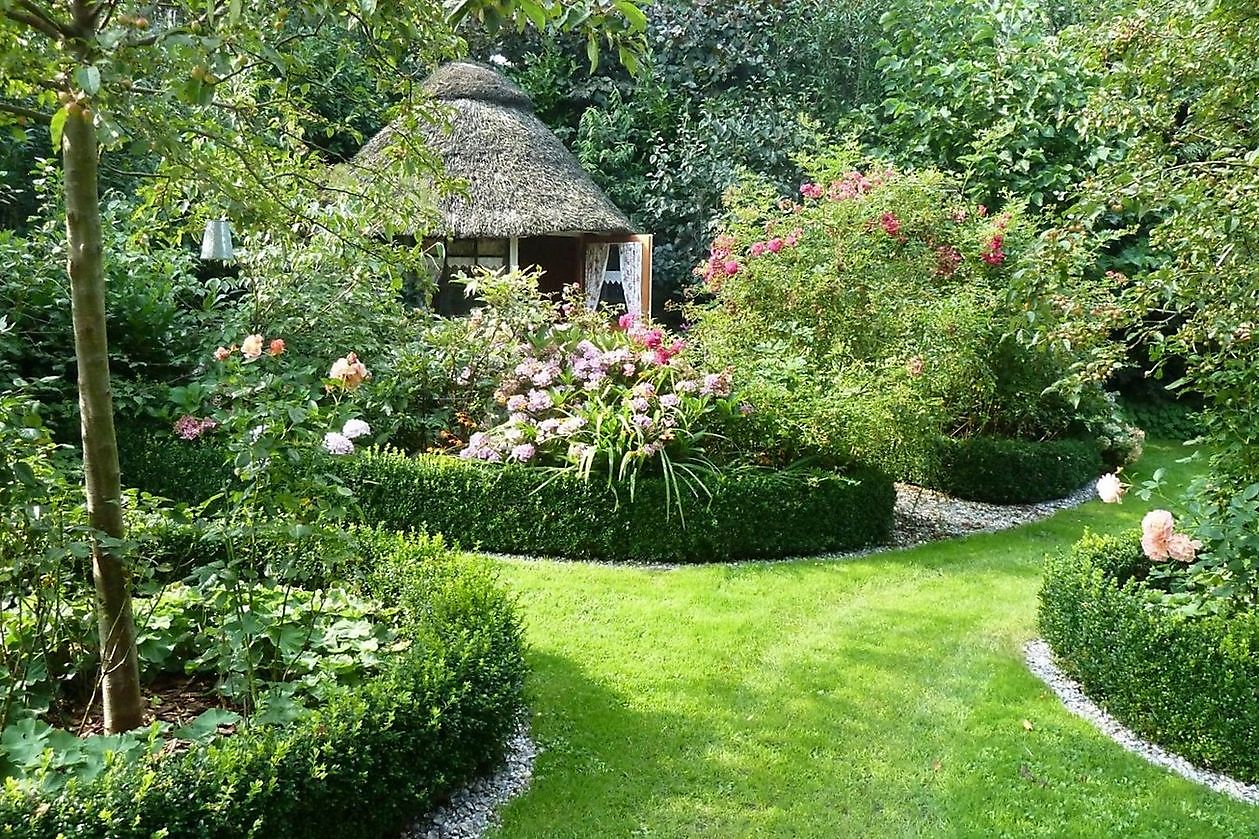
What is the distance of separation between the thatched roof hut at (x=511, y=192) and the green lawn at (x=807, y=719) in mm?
6946

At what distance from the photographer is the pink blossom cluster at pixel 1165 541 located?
13.0 ft

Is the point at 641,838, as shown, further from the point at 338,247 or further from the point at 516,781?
the point at 338,247

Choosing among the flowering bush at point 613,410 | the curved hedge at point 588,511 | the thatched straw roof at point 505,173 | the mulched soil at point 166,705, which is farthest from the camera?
Result: the thatched straw roof at point 505,173

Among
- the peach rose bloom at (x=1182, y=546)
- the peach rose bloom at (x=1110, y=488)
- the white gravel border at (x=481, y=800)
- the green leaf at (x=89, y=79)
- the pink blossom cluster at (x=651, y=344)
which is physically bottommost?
the white gravel border at (x=481, y=800)

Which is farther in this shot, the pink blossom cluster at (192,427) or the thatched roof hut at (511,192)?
the thatched roof hut at (511,192)

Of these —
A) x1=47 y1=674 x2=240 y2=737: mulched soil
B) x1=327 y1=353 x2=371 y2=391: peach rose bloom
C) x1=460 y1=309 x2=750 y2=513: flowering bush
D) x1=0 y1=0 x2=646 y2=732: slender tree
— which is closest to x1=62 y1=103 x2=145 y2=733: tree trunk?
x1=0 y1=0 x2=646 y2=732: slender tree

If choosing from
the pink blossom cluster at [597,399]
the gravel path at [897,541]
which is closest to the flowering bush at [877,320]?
the pink blossom cluster at [597,399]

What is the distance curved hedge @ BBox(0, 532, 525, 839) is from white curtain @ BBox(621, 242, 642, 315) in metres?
9.06

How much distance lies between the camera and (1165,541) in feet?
13.1

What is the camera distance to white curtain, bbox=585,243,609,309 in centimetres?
1312

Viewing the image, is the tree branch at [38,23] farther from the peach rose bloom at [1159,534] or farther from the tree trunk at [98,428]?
the peach rose bloom at [1159,534]

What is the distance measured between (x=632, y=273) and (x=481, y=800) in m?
10.0

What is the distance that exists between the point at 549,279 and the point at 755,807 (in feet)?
38.7

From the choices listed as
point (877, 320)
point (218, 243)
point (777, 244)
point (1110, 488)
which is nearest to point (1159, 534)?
point (1110, 488)
